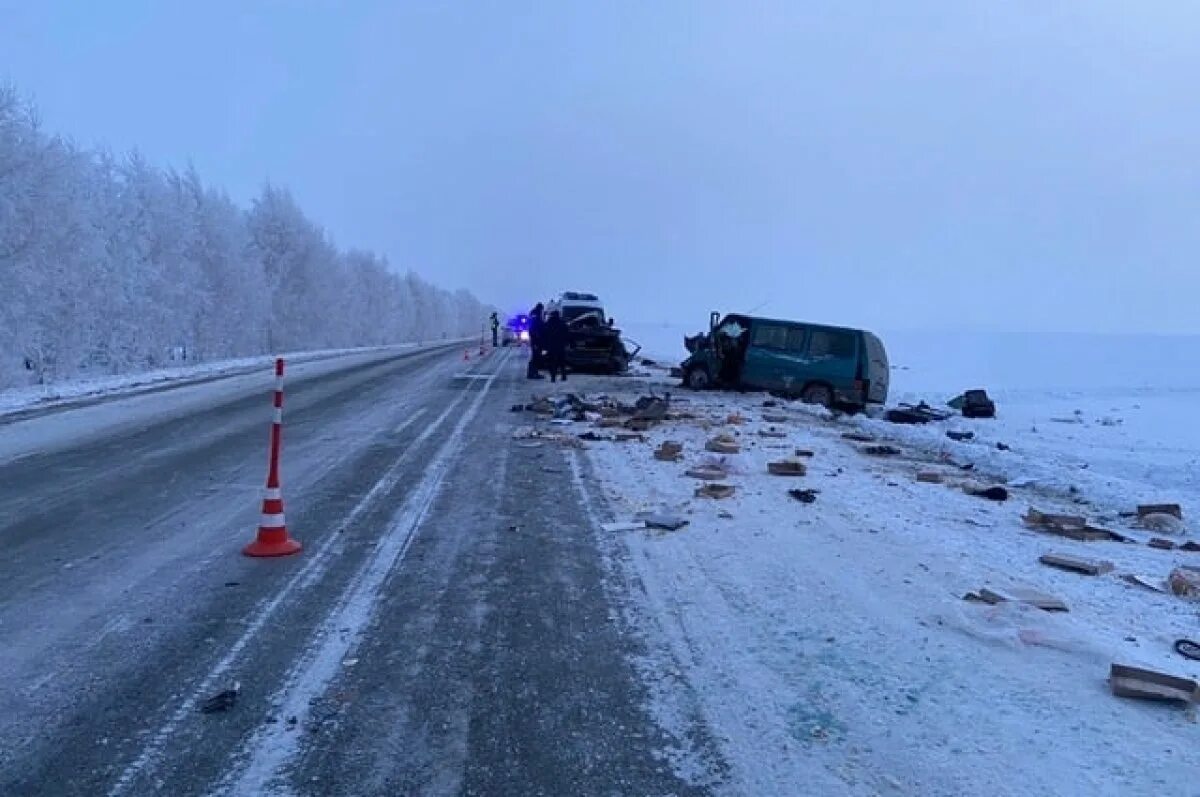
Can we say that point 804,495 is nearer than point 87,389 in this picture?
Yes

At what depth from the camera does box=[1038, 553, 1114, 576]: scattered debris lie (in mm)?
6031

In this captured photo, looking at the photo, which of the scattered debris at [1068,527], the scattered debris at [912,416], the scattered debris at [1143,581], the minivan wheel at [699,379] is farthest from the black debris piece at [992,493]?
the minivan wheel at [699,379]

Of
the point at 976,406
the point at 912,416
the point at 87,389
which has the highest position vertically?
the point at 976,406

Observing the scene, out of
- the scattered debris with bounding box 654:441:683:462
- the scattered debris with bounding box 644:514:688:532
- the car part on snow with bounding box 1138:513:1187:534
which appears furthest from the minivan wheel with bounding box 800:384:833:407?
the scattered debris with bounding box 644:514:688:532

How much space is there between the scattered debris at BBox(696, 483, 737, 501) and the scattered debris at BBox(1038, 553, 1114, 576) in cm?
290

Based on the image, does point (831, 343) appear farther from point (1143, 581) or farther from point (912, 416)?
point (1143, 581)

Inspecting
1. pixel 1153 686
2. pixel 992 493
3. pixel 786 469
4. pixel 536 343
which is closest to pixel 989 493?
pixel 992 493

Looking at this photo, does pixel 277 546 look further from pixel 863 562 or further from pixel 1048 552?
pixel 1048 552

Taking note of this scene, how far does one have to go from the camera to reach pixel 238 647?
415cm

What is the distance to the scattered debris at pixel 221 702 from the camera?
11.4 feet

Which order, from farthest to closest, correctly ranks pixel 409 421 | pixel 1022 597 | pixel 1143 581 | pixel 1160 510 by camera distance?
pixel 409 421 < pixel 1160 510 < pixel 1143 581 < pixel 1022 597

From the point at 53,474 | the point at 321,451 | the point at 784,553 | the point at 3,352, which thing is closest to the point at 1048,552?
the point at 784,553

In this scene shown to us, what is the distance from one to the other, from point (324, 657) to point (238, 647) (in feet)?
1.58

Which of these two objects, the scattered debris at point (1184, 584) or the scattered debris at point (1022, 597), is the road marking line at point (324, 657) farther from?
the scattered debris at point (1184, 584)
